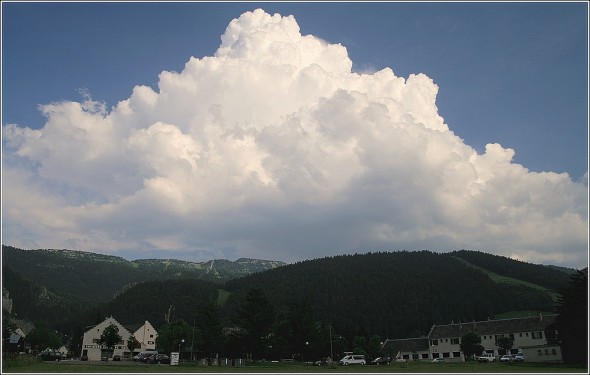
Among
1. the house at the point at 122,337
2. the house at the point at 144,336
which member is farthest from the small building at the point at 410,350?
the house at the point at 144,336

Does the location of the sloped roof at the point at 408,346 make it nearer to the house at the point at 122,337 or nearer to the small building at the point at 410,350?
the small building at the point at 410,350

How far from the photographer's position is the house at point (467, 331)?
421 feet

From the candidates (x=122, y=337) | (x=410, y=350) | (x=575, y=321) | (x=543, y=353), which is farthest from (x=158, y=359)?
(x=410, y=350)

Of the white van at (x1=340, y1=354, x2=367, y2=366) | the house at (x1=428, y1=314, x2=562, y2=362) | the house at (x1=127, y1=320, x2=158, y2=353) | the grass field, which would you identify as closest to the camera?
the grass field

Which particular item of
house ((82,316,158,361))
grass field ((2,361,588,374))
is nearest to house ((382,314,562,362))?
grass field ((2,361,588,374))

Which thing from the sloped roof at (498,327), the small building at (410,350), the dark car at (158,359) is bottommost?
the small building at (410,350)

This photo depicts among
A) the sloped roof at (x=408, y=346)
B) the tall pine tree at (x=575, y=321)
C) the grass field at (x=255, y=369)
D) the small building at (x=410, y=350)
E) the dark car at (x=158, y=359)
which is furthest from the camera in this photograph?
the sloped roof at (x=408, y=346)

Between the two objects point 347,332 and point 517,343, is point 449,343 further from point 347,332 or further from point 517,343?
point 347,332

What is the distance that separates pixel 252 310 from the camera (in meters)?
89.1

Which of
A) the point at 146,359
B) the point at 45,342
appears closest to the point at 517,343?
the point at 146,359

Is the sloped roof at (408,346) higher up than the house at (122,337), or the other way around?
the house at (122,337)

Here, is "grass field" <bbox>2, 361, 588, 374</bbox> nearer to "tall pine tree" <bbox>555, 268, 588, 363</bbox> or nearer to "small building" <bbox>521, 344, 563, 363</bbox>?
"tall pine tree" <bbox>555, 268, 588, 363</bbox>

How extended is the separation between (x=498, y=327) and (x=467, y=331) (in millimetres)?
8663

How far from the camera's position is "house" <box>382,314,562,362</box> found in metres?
128
